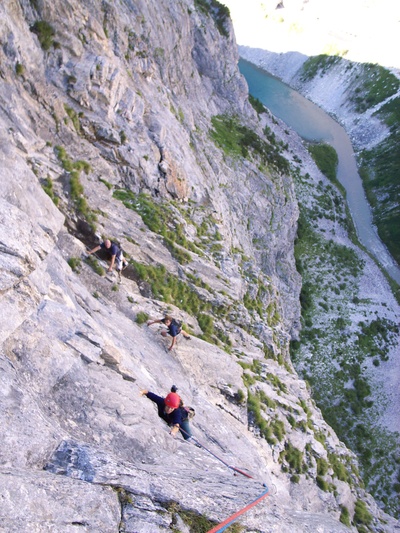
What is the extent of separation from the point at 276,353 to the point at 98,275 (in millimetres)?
17042

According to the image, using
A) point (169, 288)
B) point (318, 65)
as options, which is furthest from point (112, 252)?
point (318, 65)

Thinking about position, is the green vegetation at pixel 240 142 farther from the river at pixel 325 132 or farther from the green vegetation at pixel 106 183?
the green vegetation at pixel 106 183

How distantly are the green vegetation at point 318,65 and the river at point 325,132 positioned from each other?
28.9ft

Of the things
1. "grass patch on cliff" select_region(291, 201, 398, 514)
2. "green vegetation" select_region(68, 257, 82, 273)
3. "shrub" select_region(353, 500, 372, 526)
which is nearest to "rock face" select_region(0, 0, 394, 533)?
"green vegetation" select_region(68, 257, 82, 273)

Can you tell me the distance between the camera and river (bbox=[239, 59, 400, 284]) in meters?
67.6

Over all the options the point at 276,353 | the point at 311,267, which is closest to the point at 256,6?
the point at 311,267

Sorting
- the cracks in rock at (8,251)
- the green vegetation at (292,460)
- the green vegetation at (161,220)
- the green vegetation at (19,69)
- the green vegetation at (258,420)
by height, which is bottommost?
the green vegetation at (292,460)

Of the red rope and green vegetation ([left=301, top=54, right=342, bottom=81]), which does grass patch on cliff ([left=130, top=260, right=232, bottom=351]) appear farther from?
green vegetation ([left=301, top=54, right=342, bottom=81])

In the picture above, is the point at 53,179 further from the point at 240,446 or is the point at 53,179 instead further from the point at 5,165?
the point at 240,446

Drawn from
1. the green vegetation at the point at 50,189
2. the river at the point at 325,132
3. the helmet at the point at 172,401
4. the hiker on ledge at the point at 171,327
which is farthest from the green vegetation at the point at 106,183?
the river at the point at 325,132

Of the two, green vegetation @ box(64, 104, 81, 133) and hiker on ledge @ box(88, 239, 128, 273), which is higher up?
green vegetation @ box(64, 104, 81, 133)

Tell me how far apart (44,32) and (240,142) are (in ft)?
102

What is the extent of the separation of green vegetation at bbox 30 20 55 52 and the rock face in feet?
0.23

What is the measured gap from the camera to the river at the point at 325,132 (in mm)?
67625
